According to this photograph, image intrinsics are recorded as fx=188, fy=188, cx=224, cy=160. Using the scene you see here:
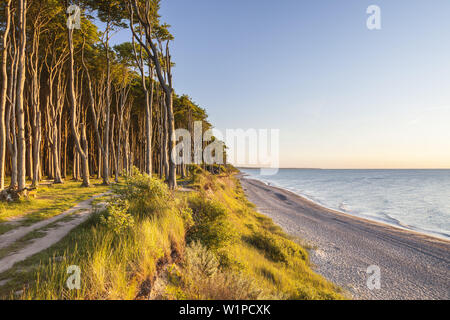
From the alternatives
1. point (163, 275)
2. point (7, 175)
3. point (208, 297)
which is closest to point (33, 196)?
point (163, 275)

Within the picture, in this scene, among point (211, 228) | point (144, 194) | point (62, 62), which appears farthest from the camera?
point (62, 62)

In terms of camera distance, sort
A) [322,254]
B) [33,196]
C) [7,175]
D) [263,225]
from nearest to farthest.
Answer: [33,196]
[322,254]
[263,225]
[7,175]

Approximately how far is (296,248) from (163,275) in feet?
27.9

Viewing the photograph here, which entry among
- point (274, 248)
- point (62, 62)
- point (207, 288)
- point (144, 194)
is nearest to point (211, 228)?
point (144, 194)

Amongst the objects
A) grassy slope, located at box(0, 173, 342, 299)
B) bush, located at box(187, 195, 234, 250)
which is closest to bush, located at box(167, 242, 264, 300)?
grassy slope, located at box(0, 173, 342, 299)

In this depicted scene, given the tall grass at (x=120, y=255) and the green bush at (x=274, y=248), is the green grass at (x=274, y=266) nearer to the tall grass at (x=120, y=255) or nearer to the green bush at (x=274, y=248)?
the green bush at (x=274, y=248)

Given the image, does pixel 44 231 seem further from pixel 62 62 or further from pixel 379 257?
pixel 62 62

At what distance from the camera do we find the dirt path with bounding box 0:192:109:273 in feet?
14.2

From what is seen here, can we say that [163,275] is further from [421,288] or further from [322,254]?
[421,288]

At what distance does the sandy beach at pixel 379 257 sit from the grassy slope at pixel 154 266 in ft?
6.67

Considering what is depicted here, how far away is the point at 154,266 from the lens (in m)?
4.18

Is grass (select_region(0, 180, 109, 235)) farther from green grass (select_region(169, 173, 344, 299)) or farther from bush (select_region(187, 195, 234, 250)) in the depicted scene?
green grass (select_region(169, 173, 344, 299))

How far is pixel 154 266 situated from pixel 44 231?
4602 millimetres

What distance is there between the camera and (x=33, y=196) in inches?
399
